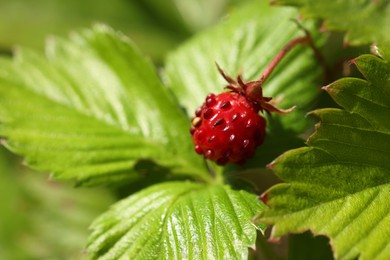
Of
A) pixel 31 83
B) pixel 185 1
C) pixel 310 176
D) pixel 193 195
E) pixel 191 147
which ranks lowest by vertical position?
pixel 310 176

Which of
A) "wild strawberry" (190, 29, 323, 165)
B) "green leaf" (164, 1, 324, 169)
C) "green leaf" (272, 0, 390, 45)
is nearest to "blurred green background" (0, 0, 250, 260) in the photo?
"green leaf" (164, 1, 324, 169)

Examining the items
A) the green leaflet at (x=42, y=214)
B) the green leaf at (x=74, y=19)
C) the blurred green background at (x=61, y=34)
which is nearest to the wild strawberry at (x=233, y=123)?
the blurred green background at (x=61, y=34)

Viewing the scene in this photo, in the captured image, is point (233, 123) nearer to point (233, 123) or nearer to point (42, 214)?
point (233, 123)

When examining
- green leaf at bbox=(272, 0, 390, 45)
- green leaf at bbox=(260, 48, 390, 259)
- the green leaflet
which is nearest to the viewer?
green leaf at bbox=(260, 48, 390, 259)

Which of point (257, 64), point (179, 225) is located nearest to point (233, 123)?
point (179, 225)

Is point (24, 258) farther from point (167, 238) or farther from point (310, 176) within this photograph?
point (310, 176)

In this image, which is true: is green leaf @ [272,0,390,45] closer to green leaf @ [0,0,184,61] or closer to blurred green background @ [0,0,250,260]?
blurred green background @ [0,0,250,260]

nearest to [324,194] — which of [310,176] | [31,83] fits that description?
[310,176]
